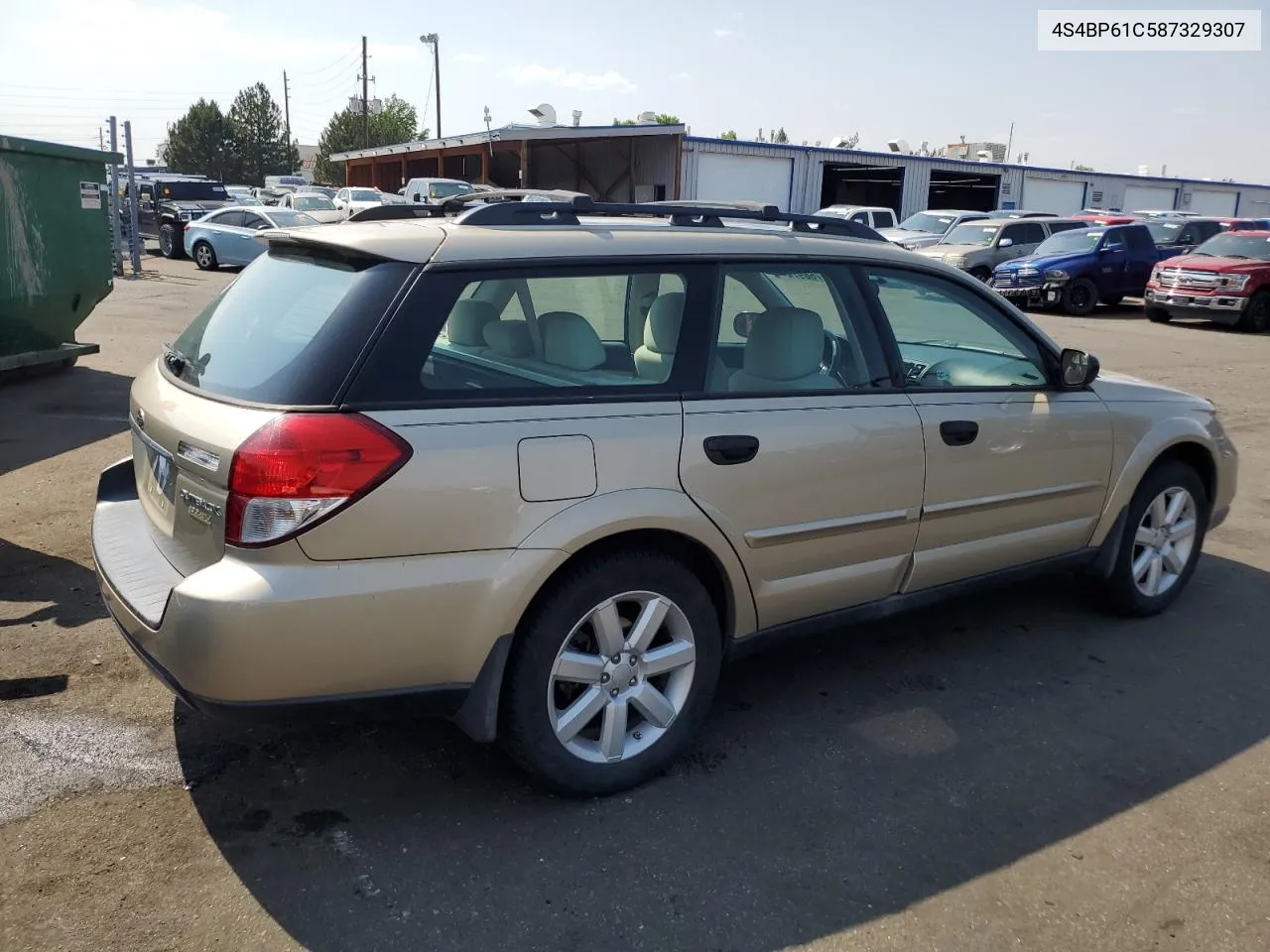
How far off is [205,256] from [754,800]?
79.4ft

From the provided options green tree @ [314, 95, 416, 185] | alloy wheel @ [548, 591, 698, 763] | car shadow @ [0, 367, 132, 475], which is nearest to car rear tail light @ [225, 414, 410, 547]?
alloy wheel @ [548, 591, 698, 763]

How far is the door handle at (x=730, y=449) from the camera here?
10.6 feet

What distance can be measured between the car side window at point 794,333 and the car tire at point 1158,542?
5.51ft

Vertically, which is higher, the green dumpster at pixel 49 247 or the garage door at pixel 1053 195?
the garage door at pixel 1053 195

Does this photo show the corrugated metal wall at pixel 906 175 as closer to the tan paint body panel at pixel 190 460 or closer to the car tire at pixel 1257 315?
the car tire at pixel 1257 315

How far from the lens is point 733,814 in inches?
126

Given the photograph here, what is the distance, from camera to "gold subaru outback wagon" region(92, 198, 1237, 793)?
8.94 feet

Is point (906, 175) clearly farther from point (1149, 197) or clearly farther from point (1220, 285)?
point (1220, 285)

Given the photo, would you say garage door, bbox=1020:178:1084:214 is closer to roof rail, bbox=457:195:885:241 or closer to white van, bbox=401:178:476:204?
white van, bbox=401:178:476:204

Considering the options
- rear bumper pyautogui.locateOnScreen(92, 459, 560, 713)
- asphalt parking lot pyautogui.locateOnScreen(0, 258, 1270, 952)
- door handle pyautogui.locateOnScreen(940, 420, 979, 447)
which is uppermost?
door handle pyautogui.locateOnScreen(940, 420, 979, 447)

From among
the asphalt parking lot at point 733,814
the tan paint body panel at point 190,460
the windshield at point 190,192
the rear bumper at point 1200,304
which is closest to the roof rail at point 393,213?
the tan paint body panel at point 190,460

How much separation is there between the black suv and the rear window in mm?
24195

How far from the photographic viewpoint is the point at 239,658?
8.73 ft

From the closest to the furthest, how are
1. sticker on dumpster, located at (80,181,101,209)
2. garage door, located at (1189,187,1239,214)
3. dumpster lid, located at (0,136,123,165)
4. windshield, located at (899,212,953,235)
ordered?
dumpster lid, located at (0,136,123,165) → sticker on dumpster, located at (80,181,101,209) → windshield, located at (899,212,953,235) → garage door, located at (1189,187,1239,214)
